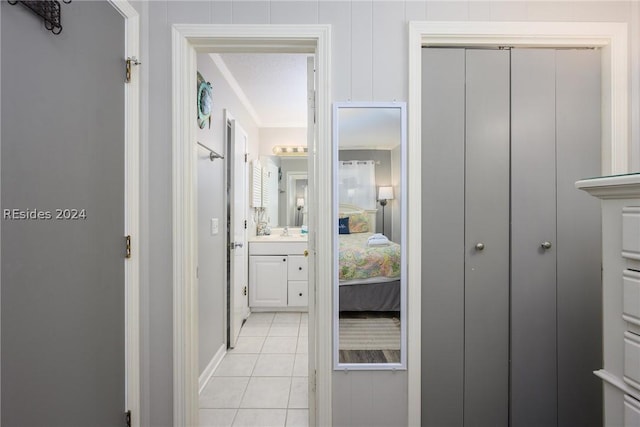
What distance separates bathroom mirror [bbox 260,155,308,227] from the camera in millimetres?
4051

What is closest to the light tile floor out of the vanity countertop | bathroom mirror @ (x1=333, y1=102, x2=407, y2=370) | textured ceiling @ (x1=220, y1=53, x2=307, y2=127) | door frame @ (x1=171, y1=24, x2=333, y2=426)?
door frame @ (x1=171, y1=24, x2=333, y2=426)

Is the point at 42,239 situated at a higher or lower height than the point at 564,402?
higher

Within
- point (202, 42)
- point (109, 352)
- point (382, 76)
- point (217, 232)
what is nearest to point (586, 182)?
point (382, 76)

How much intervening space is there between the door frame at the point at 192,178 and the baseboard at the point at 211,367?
0.60 m

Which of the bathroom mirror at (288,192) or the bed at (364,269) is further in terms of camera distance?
the bathroom mirror at (288,192)

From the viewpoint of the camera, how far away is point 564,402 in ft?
4.97

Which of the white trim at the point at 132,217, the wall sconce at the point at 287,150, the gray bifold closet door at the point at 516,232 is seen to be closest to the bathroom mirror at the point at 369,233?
the gray bifold closet door at the point at 516,232

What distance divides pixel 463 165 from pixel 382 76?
0.62m

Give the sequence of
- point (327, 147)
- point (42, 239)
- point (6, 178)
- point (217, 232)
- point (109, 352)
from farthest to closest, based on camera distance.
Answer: point (217, 232) → point (327, 147) → point (109, 352) → point (42, 239) → point (6, 178)

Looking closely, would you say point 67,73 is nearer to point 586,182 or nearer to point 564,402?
point 586,182

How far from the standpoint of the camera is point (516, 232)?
1513 mm

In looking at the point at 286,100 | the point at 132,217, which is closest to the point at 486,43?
the point at 132,217

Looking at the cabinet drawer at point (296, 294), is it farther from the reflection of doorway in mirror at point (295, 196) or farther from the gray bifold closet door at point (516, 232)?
the gray bifold closet door at point (516, 232)

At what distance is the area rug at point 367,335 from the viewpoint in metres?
1.50
